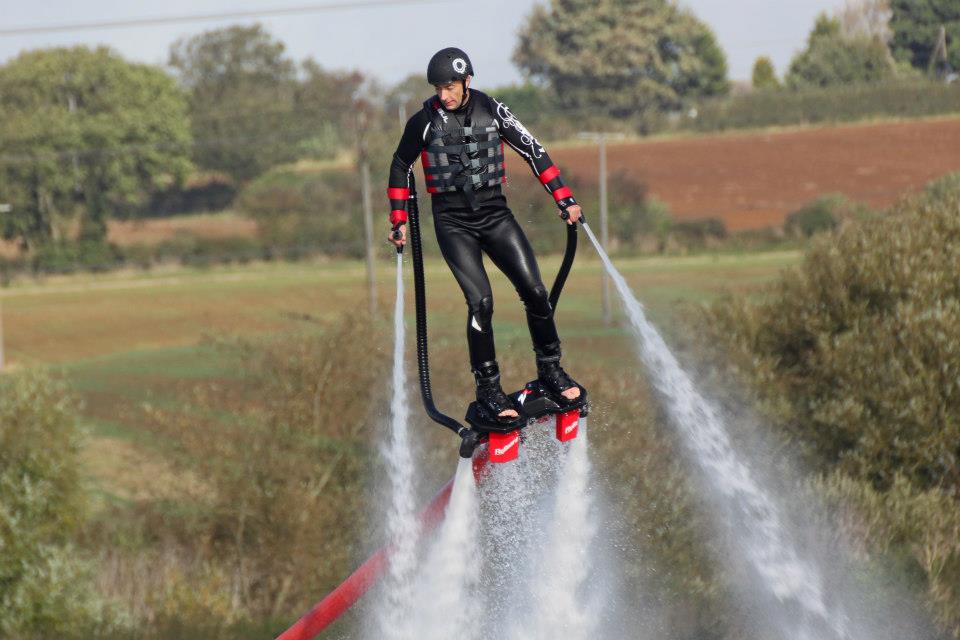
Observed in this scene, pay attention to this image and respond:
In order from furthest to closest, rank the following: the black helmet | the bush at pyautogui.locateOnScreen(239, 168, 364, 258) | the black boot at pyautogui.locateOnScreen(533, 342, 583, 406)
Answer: the bush at pyautogui.locateOnScreen(239, 168, 364, 258), the black boot at pyautogui.locateOnScreen(533, 342, 583, 406), the black helmet

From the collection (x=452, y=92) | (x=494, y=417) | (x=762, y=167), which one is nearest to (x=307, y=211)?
(x=762, y=167)

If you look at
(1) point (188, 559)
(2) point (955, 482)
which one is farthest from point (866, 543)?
(1) point (188, 559)

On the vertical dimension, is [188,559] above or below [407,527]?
below

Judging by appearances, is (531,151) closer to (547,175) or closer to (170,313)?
(547,175)

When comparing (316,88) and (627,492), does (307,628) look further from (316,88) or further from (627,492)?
(316,88)

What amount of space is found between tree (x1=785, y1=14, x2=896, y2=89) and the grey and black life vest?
9346cm

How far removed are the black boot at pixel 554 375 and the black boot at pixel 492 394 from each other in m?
0.41

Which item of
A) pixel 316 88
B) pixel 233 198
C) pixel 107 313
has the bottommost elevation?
pixel 107 313

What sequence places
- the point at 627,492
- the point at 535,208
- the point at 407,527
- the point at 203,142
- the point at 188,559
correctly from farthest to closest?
the point at 203,142 < the point at 188,559 < the point at 627,492 < the point at 407,527 < the point at 535,208

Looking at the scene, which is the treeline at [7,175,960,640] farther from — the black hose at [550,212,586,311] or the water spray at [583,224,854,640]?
the black hose at [550,212,586,311]

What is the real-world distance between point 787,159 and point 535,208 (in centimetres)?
11246

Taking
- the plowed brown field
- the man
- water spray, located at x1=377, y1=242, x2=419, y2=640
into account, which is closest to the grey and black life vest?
the man

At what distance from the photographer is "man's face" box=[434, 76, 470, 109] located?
11.5 meters

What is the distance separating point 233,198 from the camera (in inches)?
5600
